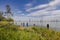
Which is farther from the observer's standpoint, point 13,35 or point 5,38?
point 13,35

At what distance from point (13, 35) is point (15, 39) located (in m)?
0.55

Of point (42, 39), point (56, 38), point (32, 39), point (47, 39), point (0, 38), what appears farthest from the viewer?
point (56, 38)

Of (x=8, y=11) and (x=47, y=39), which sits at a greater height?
(x=8, y=11)

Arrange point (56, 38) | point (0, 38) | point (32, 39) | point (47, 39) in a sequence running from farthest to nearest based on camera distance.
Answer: point (56, 38) → point (47, 39) → point (32, 39) → point (0, 38)

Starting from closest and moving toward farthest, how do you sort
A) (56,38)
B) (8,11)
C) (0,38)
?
(0,38), (56,38), (8,11)

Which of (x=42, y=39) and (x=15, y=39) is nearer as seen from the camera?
(x=15, y=39)

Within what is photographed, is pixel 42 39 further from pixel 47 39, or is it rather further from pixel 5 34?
pixel 5 34

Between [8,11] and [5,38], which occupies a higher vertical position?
[8,11]

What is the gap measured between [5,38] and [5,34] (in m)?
0.54

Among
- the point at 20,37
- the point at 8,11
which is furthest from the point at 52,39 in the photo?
the point at 8,11

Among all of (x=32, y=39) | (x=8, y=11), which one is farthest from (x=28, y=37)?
(x=8, y=11)

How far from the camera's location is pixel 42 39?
11.9 meters

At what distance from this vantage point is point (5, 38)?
9523 mm

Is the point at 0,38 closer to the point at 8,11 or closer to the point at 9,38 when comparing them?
the point at 9,38
